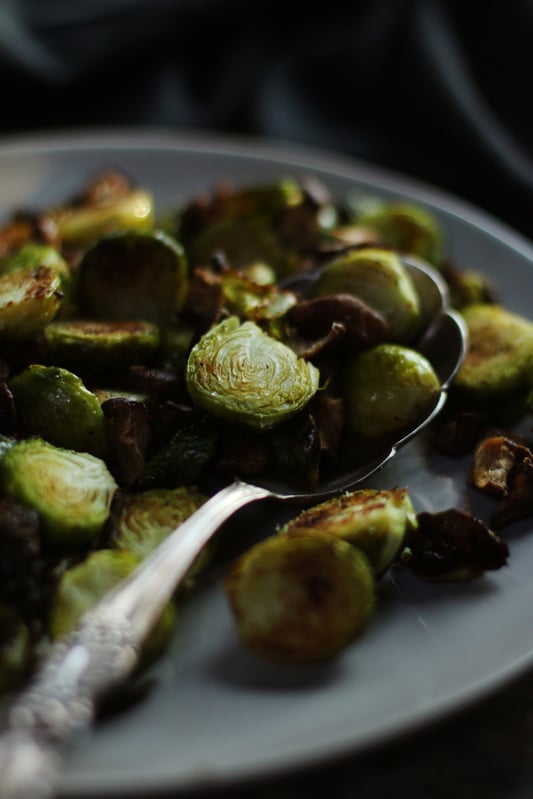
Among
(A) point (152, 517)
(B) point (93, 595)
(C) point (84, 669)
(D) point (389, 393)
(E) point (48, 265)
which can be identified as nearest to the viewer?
(C) point (84, 669)

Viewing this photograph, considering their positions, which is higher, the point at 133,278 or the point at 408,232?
the point at 408,232

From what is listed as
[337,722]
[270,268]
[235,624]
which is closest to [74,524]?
[235,624]

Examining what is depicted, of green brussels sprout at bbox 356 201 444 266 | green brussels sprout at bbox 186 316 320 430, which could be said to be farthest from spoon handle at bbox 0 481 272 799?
green brussels sprout at bbox 356 201 444 266

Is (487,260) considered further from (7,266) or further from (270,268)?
(7,266)

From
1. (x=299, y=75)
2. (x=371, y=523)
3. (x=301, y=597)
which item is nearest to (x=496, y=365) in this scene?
(x=371, y=523)

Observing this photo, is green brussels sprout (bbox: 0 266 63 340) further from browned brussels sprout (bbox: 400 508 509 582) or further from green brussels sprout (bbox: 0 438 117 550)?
browned brussels sprout (bbox: 400 508 509 582)

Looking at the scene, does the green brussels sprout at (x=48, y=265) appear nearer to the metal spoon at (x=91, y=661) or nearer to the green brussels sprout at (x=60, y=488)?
the green brussels sprout at (x=60, y=488)

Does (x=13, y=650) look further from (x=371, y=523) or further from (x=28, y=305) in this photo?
(x=28, y=305)
